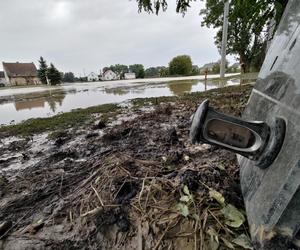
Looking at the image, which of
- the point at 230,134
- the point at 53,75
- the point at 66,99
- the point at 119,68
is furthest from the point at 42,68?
the point at 119,68

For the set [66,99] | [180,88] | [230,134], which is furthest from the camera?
[180,88]

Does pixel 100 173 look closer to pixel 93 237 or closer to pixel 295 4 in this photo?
pixel 93 237

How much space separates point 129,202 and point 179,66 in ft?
174

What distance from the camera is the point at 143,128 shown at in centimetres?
350

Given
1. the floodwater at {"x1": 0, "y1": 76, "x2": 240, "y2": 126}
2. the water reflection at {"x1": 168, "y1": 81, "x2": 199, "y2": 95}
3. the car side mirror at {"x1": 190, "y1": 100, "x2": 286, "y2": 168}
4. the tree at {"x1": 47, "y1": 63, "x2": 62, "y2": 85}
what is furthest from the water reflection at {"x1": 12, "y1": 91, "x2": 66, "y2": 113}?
the tree at {"x1": 47, "y1": 63, "x2": 62, "y2": 85}

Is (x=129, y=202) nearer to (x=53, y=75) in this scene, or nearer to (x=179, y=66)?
(x=53, y=75)

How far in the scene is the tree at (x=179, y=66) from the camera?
51362mm

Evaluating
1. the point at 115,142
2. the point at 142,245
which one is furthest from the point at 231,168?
the point at 115,142

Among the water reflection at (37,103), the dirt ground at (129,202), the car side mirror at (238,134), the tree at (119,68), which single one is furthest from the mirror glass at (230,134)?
the tree at (119,68)

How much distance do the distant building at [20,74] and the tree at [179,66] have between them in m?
36.0

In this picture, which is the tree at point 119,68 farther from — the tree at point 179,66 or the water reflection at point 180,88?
the water reflection at point 180,88

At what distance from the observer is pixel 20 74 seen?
2151 inches

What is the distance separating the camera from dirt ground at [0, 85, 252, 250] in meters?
1.21

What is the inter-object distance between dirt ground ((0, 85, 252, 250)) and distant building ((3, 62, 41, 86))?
60.3m
